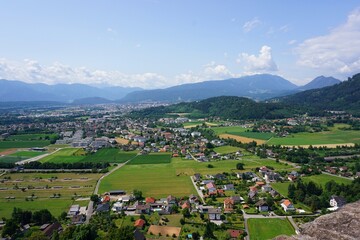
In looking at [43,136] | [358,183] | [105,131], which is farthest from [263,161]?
[43,136]

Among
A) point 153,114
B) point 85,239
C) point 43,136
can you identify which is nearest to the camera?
point 85,239

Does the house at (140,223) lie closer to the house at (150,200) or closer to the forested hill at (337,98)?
the house at (150,200)

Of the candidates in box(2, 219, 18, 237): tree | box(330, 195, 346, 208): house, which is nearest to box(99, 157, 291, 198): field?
box(2, 219, 18, 237): tree

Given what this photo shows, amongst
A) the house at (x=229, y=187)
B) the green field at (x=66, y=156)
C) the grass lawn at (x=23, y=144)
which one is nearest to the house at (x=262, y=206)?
the house at (x=229, y=187)

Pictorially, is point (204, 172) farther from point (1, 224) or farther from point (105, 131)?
point (105, 131)

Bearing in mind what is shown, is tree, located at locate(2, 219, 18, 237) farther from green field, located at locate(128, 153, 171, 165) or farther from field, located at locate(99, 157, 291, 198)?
green field, located at locate(128, 153, 171, 165)

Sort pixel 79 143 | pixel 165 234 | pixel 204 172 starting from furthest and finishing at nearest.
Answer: pixel 79 143
pixel 204 172
pixel 165 234

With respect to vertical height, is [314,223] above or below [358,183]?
above
